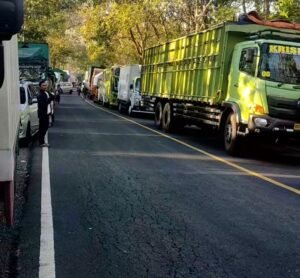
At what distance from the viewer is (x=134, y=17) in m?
35.2

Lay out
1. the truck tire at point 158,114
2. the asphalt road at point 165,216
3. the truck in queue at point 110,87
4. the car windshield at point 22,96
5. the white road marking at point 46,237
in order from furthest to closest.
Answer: the truck in queue at point 110,87 → the truck tire at point 158,114 → the car windshield at point 22,96 → the asphalt road at point 165,216 → the white road marking at point 46,237

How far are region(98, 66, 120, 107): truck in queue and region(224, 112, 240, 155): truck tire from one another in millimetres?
21554

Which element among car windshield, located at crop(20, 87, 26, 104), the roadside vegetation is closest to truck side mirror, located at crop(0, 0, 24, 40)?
car windshield, located at crop(20, 87, 26, 104)

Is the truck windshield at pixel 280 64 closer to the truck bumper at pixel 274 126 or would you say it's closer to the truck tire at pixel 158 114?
the truck bumper at pixel 274 126

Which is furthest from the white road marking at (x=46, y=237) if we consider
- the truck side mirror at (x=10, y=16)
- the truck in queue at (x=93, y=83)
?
the truck in queue at (x=93, y=83)

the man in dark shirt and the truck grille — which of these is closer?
the truck grille

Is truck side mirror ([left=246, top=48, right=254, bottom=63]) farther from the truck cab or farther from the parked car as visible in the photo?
the parked car

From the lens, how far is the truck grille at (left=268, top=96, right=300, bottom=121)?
11977 mm

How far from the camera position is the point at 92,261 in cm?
504

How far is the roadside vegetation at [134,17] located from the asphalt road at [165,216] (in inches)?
531

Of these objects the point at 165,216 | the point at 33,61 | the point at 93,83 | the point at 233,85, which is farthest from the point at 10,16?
the point at 93,83

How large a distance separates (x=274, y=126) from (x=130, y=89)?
18.0 meters

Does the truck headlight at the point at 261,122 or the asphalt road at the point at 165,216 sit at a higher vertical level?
the truck headlight at the point at 261,122

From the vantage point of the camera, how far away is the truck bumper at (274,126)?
39.2 ft
